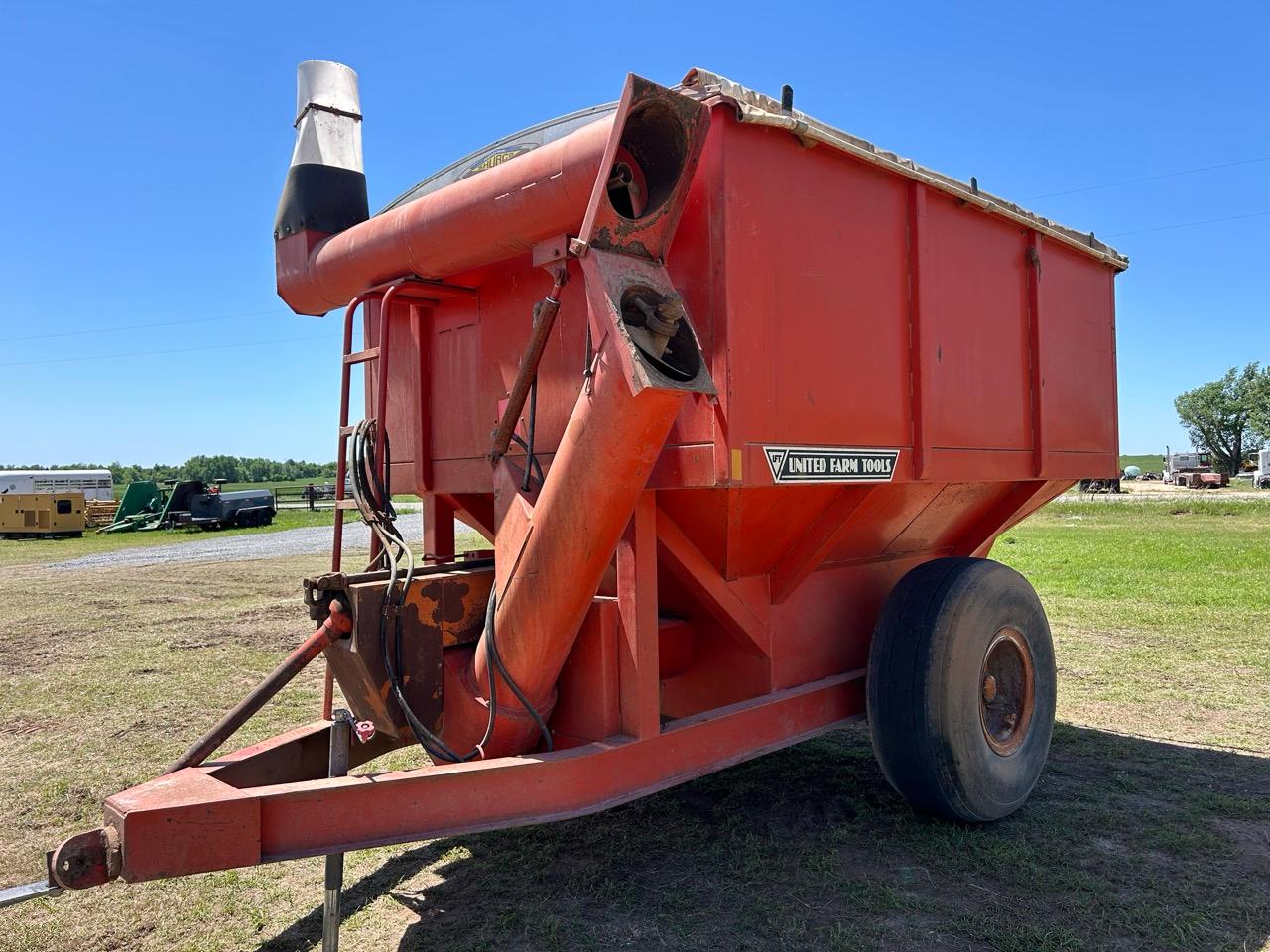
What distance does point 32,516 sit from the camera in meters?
26.0

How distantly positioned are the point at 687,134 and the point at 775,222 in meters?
0.48

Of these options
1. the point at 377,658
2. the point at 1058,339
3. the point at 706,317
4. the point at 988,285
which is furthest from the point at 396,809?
the point at 1058,339

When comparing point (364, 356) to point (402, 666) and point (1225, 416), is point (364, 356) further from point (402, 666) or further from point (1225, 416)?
point (1225, 416)

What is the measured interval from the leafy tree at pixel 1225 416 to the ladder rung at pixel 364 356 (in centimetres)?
8533

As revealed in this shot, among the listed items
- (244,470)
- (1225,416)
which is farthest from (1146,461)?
(244,470)

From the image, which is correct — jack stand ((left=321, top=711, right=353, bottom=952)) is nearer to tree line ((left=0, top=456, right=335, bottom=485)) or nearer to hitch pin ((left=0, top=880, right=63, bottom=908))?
hitch pin ((left=0, top=880, right=63, bottom=908))

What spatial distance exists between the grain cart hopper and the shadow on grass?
0.35m

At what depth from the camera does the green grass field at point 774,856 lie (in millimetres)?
3262

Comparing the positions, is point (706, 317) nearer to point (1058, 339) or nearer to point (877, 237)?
point (877, 237)

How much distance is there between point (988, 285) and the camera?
436cm

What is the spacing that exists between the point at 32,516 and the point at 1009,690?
28.2m

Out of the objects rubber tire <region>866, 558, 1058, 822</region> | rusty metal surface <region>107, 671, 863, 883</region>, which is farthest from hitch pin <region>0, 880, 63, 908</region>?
rubber tire <region>866, 558, 1058, 822</region>

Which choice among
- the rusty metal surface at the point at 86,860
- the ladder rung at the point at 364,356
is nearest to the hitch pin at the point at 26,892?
the rusty metal surface at the point at 86,860

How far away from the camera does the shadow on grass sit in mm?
3215
